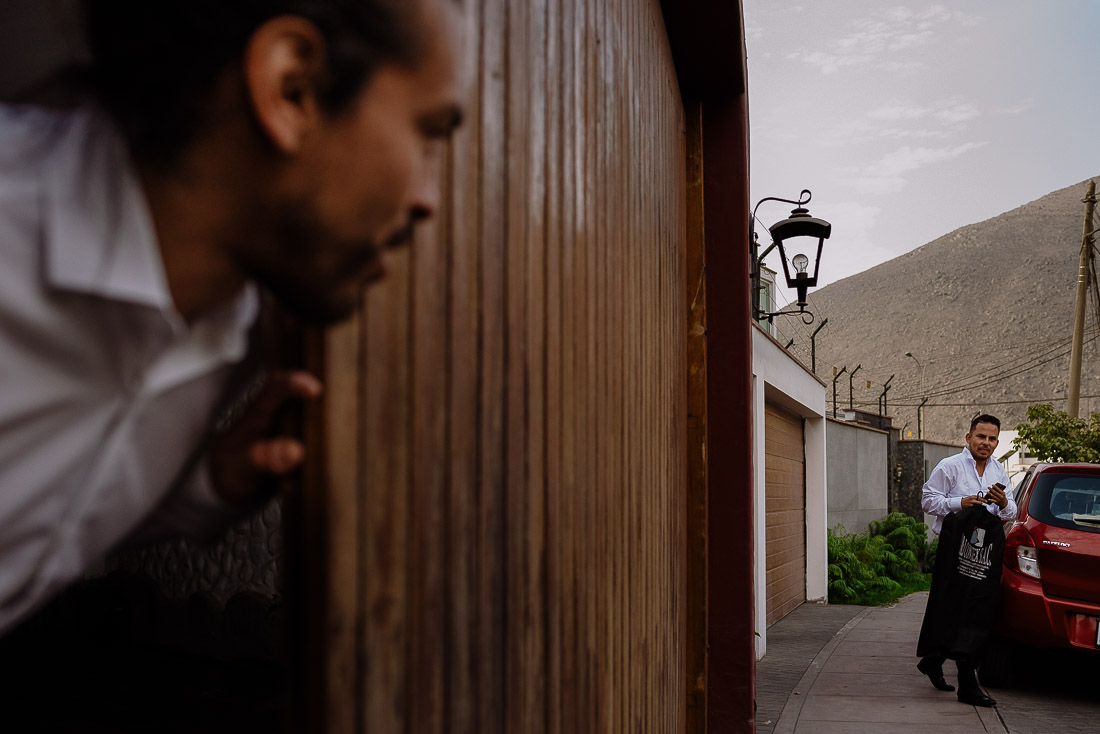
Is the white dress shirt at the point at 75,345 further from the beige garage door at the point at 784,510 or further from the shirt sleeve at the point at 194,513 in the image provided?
the beige garage door at the point at 784,510

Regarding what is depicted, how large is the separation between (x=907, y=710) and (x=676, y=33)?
15.8 feet

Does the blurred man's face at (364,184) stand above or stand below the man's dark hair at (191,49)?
below

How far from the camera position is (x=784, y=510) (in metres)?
11.3

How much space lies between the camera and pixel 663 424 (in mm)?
3271

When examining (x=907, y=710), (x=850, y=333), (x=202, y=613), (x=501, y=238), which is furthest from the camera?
(x=850, y=333)

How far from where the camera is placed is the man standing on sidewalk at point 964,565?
644 cm

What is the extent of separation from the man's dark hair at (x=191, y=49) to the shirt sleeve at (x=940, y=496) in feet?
22.5

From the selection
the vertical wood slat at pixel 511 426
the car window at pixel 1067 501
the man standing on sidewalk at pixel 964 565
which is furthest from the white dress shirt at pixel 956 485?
the vertical wood slat at pixel 511 426

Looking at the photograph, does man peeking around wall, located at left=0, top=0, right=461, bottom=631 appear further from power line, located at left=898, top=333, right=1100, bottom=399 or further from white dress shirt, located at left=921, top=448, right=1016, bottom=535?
power line, located at left=898, top=333, right=1100, bottom=399

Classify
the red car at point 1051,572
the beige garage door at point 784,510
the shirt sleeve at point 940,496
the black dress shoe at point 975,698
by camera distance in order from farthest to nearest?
the beige garage door at point 784,510
the shirt sleeve at point 940,496
the red car at point 1051,572
the black dress shoe at point 975,698

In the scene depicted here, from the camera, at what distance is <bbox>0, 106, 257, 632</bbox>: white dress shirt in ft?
2.25

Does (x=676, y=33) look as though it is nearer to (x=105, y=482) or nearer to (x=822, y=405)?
(x=105, y=482)

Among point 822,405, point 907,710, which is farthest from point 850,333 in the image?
point 907,710

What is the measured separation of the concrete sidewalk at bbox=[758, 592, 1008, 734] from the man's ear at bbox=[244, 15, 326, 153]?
18.9 feet
